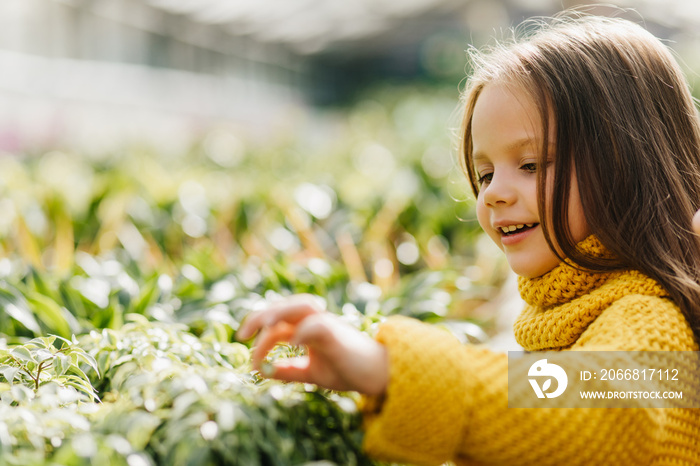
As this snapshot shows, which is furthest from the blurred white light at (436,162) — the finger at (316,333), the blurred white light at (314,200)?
the finger at (316,333)

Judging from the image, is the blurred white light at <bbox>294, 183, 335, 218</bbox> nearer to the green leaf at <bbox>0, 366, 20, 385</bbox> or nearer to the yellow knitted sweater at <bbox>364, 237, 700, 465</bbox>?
the green leaf at <bbox>0, 366, 20, 385</bbox>

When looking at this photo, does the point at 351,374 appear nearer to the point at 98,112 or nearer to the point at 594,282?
the point at 594,282

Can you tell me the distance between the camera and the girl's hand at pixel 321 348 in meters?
1.06

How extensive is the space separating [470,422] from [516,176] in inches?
22.8

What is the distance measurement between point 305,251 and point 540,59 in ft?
7.46

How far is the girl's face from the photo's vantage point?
140 centimetres

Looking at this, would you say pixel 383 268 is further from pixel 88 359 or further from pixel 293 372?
pixel 293 372

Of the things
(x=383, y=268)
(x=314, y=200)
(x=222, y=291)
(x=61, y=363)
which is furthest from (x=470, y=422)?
(x=314, y=200)

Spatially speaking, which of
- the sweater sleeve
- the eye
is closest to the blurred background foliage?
the sweater sleeve

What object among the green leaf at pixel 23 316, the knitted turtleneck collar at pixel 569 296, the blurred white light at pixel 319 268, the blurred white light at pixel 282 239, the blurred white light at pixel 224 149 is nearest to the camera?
the knitted turtleneck collar at pixel 569 296

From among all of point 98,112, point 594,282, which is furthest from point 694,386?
point 98,112

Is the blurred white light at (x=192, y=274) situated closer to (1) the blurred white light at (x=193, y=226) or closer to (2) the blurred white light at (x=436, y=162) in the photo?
(1) the blurred white light at (x=193, y=226)

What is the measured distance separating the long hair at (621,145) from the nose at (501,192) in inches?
2.4

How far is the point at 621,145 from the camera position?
1402 millimetres
